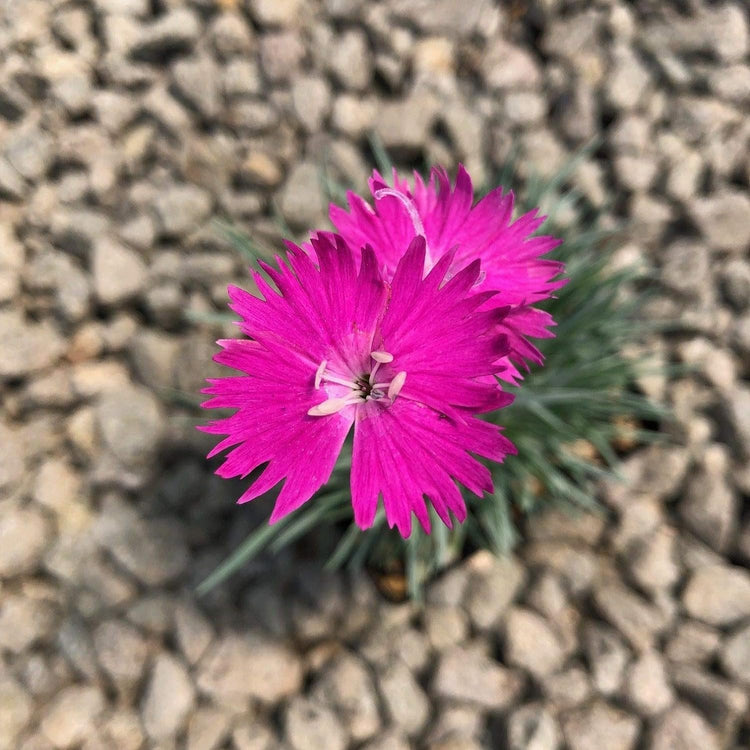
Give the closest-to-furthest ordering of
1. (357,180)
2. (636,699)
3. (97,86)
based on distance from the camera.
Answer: (636,699) < (357,180) < (97,86)

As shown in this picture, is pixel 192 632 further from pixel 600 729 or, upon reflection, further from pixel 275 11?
pixel 275 11

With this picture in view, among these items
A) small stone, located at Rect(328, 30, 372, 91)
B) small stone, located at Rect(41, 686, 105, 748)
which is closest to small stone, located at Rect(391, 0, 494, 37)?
small stone, located at Rect(328, 30, 372, 91)

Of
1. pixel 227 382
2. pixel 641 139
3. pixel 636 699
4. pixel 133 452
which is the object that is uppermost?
pixel 641 139

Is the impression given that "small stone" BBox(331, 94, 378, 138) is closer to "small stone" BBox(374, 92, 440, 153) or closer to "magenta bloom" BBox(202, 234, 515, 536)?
"small stone" BBox(374, 92, 440, 153)

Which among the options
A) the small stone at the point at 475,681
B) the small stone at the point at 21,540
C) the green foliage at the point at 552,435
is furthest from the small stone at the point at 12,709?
the small stone at the point at 475,681

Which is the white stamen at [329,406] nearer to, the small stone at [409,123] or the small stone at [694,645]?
the small stone at [694,645]

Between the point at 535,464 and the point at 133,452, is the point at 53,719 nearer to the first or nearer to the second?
the point at 133,452

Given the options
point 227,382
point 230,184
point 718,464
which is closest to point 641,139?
point 718,464
